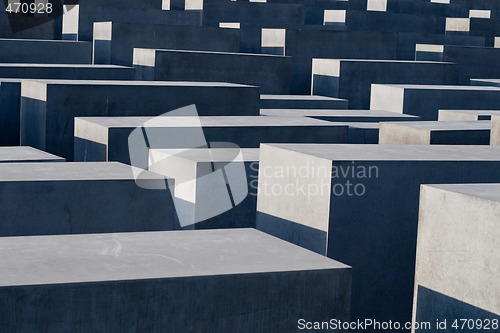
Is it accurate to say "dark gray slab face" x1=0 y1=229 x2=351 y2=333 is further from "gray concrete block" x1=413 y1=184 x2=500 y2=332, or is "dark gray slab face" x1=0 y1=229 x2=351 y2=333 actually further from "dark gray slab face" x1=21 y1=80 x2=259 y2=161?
"dark gray slab face" x1=21 y1=80 x2=259 y2=161

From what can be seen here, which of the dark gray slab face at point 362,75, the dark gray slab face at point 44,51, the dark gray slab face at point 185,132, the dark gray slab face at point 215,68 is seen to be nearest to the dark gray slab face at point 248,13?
the dark gray slab face at point 44,51

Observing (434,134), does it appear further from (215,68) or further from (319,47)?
(319,47)

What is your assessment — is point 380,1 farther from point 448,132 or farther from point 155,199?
point 155,199

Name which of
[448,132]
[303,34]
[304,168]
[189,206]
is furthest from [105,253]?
[303,34]

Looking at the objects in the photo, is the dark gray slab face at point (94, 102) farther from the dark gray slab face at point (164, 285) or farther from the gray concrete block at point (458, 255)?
the gray concrete block at point (458, 255)

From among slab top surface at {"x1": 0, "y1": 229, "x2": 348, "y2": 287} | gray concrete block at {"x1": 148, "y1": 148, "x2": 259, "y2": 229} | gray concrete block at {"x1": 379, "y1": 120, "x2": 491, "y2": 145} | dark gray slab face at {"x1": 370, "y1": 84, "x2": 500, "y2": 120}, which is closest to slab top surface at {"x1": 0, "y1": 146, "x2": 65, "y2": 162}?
gray concrete block at {"x1": 148, "y1": 148, "x2": 259, "y2": 229}

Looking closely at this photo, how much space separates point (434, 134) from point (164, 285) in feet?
21.2

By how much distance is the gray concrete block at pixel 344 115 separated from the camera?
14383mm

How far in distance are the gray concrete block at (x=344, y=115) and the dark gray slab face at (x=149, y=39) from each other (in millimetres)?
6596

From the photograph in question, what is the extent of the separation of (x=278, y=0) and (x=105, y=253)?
30.5 meters

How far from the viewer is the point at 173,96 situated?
549 inches

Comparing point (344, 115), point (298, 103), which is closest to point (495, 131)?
point (344, 115)

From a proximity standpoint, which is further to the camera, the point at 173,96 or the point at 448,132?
the point at 173,96


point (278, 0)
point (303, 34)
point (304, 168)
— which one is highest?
point (278, 0)
